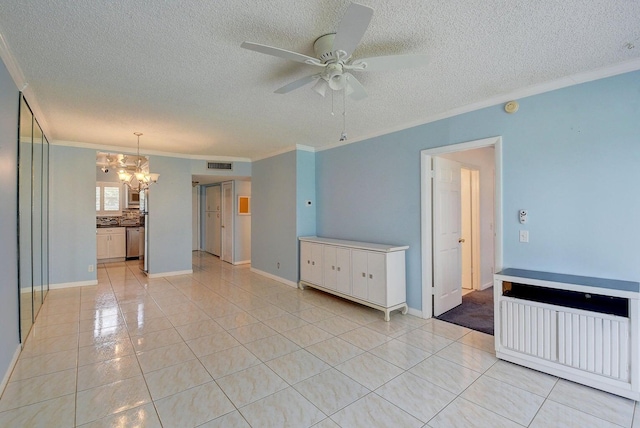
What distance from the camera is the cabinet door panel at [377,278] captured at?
3670 millimetres

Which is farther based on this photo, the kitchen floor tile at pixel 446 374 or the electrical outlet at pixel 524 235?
the electrical outlet at pixel 524 235

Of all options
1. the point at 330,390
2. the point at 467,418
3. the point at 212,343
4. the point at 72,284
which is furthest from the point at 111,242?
the point at 467,418

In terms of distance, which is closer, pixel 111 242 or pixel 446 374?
pixel 446 374

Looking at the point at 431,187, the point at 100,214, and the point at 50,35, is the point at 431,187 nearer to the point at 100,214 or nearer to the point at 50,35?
the point at 50,35

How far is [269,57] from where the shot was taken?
2.26 metres

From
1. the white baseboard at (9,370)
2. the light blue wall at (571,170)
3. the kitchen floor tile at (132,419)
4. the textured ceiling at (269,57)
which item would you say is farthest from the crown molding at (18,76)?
the light blue wall at (571,170)

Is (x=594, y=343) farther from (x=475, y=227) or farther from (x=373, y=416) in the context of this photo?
(x=475, y=227)

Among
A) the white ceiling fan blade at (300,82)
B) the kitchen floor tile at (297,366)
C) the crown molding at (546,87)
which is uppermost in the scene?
the crown molding at (546,87)

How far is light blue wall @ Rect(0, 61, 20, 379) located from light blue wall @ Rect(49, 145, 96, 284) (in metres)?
2.78

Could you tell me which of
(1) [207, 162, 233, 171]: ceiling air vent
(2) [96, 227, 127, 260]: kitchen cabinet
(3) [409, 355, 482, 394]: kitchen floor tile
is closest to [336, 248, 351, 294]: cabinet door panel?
(3) [409, 355, 482, 394]: kitchen floor tile

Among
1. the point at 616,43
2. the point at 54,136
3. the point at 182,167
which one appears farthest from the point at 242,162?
the point at 616,43

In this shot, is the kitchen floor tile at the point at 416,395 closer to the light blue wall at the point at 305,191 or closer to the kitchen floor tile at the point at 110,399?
the kitchen floor tile at the point at 110,399

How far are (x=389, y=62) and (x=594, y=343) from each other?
2504 millimetres

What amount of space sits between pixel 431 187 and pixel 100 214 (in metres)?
8.24
